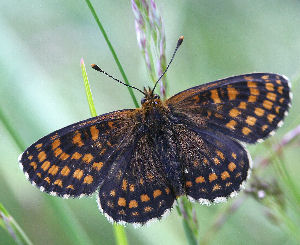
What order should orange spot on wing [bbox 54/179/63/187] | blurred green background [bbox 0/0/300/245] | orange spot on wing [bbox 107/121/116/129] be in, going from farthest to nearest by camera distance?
1. blurred green background [bbox 0/0/300/245]
2. orange spot on wing [bbox 107/121/116/129]
3. orange spot on wing [bbox 54/179/63/187]

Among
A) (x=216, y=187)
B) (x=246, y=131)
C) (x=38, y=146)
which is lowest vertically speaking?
(x=216, y=187)

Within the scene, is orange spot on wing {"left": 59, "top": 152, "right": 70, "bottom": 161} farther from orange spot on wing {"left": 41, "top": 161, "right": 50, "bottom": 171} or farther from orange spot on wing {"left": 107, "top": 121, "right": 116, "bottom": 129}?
orange spot on wing {"left": 107, "top": 121, "right": 116, "bottom": 129}

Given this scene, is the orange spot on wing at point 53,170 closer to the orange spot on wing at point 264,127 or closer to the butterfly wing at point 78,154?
the butterfly wing at point 78,154

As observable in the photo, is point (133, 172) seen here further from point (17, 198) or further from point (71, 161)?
point (17, 198)

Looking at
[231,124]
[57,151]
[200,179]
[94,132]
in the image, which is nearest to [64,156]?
[57,151]

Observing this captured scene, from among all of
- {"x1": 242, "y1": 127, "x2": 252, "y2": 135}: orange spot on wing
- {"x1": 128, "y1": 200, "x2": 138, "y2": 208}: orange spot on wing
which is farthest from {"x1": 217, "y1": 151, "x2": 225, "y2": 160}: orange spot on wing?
{"x1": 128, "y1": 200, "x2": 138, "y2": 208}: orange spot on wing

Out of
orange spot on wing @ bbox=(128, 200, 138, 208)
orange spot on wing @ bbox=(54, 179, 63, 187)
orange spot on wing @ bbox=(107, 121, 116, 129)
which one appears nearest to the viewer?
orange spot on wing @ bbox=(54, 179, 63, 187)

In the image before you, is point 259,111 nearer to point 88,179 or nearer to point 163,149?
point 163,149
